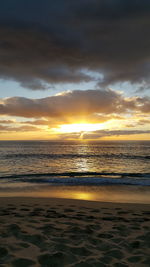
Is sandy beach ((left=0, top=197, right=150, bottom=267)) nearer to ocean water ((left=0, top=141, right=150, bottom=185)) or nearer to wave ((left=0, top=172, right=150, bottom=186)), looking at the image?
wave ((left=0, top=172, right=150, bottom=186))

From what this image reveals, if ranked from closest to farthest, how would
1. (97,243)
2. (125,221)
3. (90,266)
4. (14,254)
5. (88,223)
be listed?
(90,266), (14,254), (97,243), (88,223), (125,221)

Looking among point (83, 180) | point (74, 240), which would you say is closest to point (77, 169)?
point (83, 180)

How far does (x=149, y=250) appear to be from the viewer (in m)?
4.48

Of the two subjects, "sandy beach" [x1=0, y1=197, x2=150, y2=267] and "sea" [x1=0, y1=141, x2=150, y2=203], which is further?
"sea" [x1=0, y1=141, x2=150, y2=203]

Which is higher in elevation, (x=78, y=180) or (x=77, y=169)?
(x=78, y=180)

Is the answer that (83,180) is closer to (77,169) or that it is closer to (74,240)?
(77,169)

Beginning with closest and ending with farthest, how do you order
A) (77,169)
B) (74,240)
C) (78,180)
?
1. (74,240)
2. (78,180)
3. (77,169)

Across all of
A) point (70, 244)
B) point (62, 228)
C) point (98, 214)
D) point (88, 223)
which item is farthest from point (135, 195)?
point (70, 244)

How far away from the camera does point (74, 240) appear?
4.95 meters

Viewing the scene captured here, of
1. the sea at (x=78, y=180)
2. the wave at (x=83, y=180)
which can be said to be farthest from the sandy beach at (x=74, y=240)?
the wave at (x=83, y=180)

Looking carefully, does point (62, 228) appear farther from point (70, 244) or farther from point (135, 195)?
point (135, 195)

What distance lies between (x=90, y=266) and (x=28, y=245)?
1.63 meters

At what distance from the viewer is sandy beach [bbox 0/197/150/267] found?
3.94 meters

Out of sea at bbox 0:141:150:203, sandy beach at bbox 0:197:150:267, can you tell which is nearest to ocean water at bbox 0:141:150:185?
sea at bbox 0:141:150:203
